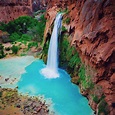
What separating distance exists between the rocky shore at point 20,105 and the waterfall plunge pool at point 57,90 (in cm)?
73

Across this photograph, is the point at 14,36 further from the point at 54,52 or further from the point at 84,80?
the point at 84,80

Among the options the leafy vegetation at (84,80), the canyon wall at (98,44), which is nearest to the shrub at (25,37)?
the canyon wall at (98,44)

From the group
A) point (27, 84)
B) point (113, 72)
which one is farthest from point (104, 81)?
point (27, 84)

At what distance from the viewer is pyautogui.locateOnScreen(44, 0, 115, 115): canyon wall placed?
14.6m

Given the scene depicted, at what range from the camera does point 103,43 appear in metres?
16.0

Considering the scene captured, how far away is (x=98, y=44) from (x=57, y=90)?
5658mm

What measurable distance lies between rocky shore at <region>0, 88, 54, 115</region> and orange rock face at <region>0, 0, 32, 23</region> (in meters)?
30.2

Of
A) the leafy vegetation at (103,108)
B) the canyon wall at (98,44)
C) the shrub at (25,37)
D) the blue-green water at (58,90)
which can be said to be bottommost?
the blue-green water at (58,90)

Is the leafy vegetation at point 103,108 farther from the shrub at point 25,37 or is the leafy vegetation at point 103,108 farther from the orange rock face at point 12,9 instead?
the orange rock face at point 12,9

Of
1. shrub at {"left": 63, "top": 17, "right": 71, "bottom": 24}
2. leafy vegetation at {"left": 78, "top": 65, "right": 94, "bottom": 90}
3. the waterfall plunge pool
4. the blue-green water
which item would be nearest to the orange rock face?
the waterfall plunge pool

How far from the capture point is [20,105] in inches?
652

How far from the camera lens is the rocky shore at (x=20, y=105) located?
619 inches

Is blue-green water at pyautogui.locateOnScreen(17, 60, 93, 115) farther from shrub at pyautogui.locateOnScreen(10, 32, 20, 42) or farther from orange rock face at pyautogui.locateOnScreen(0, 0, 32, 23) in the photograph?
orange rock face at pyautogui.locateOnScreen(0, 0, 32, 23)

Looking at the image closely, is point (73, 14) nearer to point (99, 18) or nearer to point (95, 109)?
point (99, 18)
